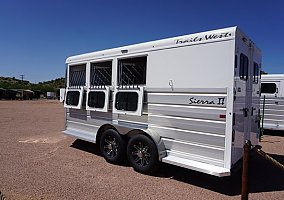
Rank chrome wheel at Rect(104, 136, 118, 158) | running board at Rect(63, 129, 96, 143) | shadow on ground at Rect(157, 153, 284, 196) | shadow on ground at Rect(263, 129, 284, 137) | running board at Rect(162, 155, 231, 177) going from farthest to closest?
shadow on ground at Rect(263, 129, 284, 137)
running board at Rect(63, 129, 96, 143)
chrome wheel at Rect(104, 136, 118, 158)
shadow on ground at Rect(157, 153, 284, 196)
running board at Rect(162, 155, 231, 177)

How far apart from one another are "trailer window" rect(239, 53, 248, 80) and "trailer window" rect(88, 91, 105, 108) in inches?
128

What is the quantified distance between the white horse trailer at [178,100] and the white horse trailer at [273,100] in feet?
18.4

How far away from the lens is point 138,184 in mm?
5258

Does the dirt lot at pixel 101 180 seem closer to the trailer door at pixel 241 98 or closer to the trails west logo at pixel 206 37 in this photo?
the trailer door at pixel 241 98

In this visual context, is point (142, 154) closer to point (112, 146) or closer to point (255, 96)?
point (112, 146)

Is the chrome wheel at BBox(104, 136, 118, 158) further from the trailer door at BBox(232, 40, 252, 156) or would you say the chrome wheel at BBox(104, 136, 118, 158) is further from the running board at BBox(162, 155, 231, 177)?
the trailer door at BBox(232, 40, 252, 156)

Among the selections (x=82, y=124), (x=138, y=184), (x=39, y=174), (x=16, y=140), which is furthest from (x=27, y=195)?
(x=16, y=140)

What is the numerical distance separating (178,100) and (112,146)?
2.14 meters

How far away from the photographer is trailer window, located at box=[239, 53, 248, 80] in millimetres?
5262

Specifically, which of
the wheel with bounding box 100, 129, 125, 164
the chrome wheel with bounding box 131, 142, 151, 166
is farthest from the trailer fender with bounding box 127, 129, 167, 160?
the wheel with bounding box 100, 129, 125, 164

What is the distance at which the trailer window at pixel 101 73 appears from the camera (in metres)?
7.04

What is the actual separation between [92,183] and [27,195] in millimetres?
1139

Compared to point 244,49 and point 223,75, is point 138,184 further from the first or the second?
point 244,49

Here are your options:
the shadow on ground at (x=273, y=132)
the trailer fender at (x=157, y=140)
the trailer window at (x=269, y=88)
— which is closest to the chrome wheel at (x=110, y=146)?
the trailer fender at (x=157, y=140)
